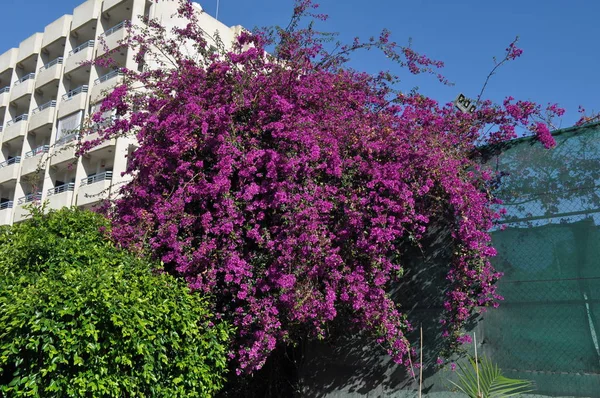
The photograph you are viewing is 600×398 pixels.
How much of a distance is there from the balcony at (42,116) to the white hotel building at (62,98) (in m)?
0.05

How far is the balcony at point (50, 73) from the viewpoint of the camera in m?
27.2

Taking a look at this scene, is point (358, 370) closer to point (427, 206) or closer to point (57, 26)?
point (427, 206)

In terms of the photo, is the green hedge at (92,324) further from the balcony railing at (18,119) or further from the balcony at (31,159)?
the balcony railing at (18,119)

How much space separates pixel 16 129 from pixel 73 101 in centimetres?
520

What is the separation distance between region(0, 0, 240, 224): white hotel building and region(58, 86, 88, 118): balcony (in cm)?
3

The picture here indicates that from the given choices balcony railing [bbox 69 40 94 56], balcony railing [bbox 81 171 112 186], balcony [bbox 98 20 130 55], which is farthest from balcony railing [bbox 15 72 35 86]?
balcony railing [bbox 81 171 112 186]

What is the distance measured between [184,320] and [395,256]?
10.1ft

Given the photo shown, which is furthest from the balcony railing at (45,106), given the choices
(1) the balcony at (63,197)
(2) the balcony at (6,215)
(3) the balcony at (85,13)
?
(2) the balcony at (6,215)

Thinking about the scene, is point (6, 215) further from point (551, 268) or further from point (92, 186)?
point (551, 268)

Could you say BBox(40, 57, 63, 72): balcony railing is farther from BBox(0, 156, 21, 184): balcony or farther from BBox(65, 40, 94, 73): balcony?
BBox(0, 156, 21, 184): balcony

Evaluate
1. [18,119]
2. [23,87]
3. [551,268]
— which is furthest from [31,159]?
[551,268]

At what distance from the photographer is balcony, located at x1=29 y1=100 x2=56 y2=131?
26.7 meters

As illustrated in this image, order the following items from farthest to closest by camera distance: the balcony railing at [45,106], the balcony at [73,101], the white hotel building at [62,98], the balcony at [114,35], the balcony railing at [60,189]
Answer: the balcony railing at [45,106] < the balcony at [73,101] < the balcony railing at [60,189] < the balcony at [114,35] < the white hotel building at [62,98]

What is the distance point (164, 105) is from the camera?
307 inches
